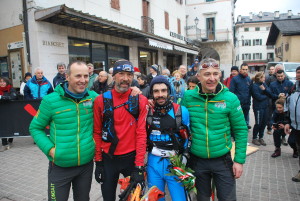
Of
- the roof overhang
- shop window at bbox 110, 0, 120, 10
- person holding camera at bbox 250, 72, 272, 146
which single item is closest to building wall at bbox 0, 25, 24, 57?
the roof overhang

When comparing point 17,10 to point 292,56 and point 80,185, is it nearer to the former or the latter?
point 80,185

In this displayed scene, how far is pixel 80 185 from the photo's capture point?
2.47m

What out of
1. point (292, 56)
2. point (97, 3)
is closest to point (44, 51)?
point (97, 3)

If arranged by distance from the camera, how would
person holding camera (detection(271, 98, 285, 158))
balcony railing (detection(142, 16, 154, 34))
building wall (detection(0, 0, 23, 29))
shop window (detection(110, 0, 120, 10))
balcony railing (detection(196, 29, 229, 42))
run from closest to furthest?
person holding camera (detection(271, 98, 285, 158)), building wall (detection(0, 0, 23, 29)), shop window (detection(110, 0, 120, 10)), balcony railing (detection(142, 16, 154, 34)), balcony railing (detection(196, 29, 229, 42))

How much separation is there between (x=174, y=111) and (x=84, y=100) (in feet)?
3.15

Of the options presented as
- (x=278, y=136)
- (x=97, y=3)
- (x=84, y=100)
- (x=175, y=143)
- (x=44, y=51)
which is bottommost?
(x=278, y=136)

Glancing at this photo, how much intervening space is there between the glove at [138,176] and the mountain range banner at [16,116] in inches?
183

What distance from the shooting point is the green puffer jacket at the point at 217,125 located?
94.4 inches

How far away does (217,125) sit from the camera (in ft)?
7.88

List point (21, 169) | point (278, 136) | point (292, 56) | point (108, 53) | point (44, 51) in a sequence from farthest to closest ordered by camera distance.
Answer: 1. point (292, 56)
2. point (108, 53)
3. point (44, 51)
4. point (278, 136)
5. point (21, 169)

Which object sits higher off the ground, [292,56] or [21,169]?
[292,56]

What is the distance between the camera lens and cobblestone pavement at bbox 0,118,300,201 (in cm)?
366

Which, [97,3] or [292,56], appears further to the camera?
[292,56]

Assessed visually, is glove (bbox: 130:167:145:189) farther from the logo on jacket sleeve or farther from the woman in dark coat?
the woman in dark coat
